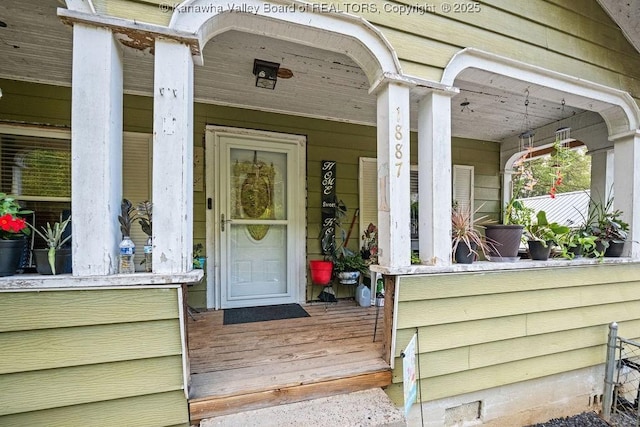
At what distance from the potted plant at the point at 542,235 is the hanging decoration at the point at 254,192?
2.39 m

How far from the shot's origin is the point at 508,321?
6.46 feet

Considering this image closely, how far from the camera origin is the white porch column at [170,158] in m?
1.29

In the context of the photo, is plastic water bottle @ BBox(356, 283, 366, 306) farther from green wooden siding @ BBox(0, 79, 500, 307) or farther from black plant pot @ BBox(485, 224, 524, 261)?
black plant pot @ BBox(485, 224, 524, 261)

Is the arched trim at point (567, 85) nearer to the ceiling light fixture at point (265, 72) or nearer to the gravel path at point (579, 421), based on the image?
the ceiling light fixture at point (265, 72)

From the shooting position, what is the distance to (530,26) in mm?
2047

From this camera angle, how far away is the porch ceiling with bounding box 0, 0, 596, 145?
184 cm

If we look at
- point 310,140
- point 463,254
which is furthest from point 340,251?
point 463,254

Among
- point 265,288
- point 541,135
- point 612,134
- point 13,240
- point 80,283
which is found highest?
point 541,135

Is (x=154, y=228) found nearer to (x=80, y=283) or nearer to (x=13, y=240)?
(x=80, y=283)

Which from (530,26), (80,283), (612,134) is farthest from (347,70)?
(612,134)

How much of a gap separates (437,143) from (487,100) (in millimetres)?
1654

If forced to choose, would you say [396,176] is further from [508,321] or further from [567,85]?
[567,85]

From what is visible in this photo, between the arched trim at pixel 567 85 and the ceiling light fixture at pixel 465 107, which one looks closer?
the arched trim at pixel 567 85

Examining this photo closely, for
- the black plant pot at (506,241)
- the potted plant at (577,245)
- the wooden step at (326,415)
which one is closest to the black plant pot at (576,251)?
the potted plant at (577,245)
